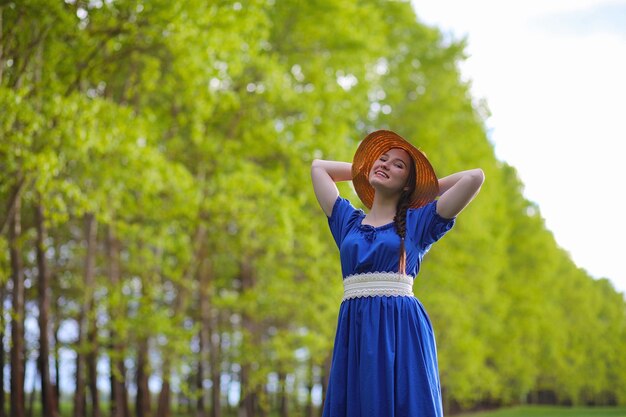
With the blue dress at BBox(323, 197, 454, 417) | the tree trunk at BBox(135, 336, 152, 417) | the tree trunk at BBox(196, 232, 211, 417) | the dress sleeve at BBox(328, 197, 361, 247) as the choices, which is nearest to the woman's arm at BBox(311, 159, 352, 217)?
the dress sleeve at BBox(328, 197, 361, 247)

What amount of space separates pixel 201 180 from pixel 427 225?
955 centimetres

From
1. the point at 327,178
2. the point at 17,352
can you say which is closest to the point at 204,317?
the point at 17,352

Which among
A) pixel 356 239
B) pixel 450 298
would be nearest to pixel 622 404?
pixel 450 298

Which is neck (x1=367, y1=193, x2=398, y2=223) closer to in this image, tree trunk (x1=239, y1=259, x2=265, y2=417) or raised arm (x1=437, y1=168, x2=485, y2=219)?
raised arm (x1=437, y1=168, x2=485, y2=219)

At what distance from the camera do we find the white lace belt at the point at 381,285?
364 cm

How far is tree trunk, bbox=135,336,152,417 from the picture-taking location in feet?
46.3

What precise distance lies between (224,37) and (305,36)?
486cm

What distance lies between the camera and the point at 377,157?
3926 mm

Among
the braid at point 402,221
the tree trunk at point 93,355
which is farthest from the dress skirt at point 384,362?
the tree trunk at point 93,355

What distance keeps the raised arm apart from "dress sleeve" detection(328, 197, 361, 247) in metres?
0.45

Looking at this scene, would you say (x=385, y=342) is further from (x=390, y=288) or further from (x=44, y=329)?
(x=44, y=329)

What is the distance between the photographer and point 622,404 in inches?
1550

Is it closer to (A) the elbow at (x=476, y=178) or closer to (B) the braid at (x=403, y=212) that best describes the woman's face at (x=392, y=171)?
(B) the braid at (x=403, y=212)

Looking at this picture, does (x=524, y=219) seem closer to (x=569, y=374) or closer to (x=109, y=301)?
(x=569, y=374)
